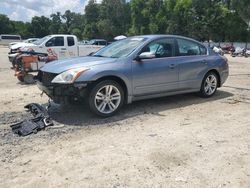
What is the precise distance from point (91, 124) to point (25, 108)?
193cm

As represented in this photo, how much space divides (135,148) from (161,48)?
123 inches

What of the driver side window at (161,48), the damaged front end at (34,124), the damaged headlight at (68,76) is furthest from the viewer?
the driver side window at (161,48)

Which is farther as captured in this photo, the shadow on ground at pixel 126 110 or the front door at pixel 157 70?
the front door at pixel 157 70

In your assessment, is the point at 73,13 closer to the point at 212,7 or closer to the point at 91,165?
the point at 212,7

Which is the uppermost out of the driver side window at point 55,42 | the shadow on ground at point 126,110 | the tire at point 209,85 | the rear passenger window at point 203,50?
the driver side window at point 55,42

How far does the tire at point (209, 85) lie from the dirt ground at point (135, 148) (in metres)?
0.74

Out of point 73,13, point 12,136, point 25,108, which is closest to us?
point 12,136

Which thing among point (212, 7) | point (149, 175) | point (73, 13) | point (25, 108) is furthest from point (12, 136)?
point (73, 13)

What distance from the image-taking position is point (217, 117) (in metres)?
6.37

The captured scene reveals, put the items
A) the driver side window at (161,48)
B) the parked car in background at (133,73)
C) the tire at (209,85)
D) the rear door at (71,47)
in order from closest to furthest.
→ the parked car in background at (133,73), the driver side window at (161,48), the tire at (209,85), the rear door at (71,47)

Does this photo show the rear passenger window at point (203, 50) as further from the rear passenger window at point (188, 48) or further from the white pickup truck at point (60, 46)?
the white pickup truck at point (60, 46)

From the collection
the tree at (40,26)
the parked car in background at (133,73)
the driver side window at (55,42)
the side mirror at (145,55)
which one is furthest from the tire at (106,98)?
the tree at (40,26)

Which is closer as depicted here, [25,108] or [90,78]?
[90,78]

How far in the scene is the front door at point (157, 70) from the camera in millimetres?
6633
